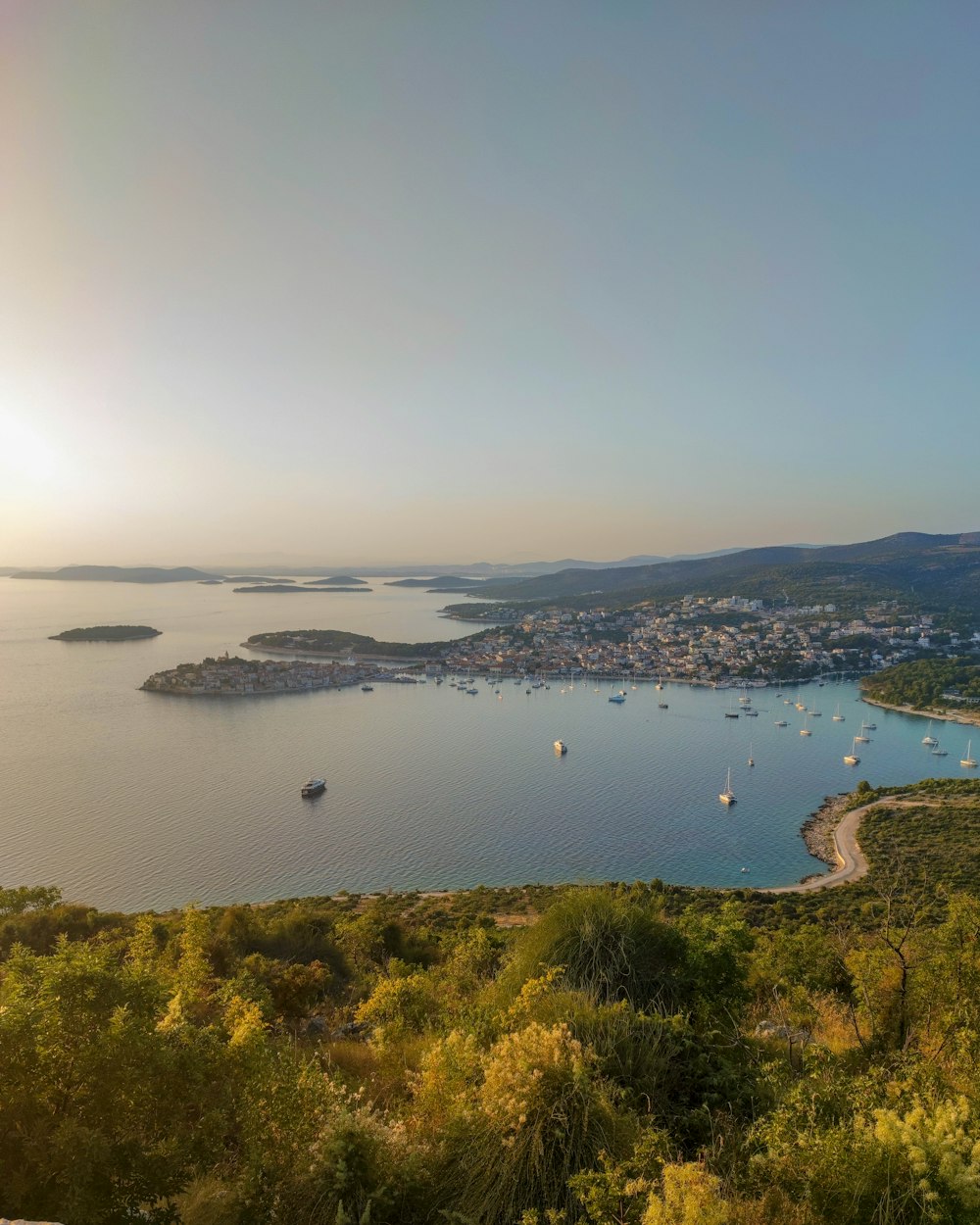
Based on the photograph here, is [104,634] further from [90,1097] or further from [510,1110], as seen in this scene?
[510,1110]

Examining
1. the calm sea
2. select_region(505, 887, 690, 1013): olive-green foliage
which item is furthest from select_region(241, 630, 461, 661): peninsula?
select_region(505, 887, 690, 1013): olive-green foliage

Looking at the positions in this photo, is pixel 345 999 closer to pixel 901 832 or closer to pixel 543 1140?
pixel 543 1140

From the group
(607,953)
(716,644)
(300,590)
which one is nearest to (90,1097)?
(607,953)

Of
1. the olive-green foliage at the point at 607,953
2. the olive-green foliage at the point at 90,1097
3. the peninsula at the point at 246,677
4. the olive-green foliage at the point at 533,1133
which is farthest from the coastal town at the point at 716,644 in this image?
the olive-green foliage at the point at 90,1097

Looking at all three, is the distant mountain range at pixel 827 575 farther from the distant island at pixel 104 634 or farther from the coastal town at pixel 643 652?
the distant island at pixel 104 634

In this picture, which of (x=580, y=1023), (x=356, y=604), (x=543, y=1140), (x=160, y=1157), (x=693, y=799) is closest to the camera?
(x=160, y=1157)

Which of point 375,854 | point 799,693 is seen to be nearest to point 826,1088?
point 375,854
